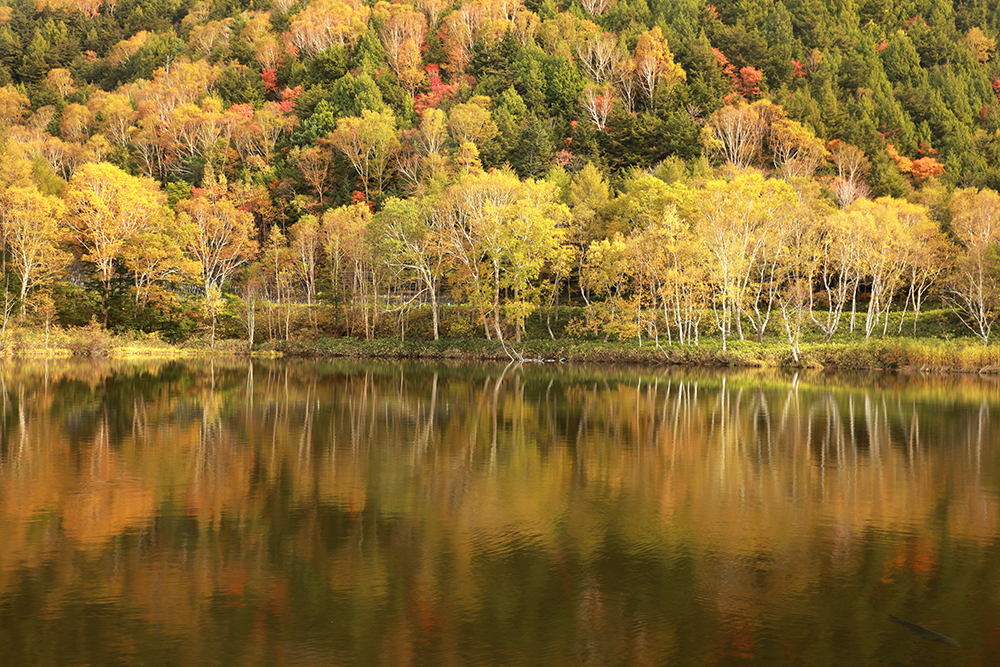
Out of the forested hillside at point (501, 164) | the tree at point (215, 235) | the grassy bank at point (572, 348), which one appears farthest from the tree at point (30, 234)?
the tree at point (215, 235)

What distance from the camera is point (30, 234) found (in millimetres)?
53594

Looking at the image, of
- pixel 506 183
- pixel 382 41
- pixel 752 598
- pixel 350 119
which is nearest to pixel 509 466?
pixel 752 598

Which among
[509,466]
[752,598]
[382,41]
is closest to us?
[752,598]

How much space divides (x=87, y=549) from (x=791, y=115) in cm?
9082

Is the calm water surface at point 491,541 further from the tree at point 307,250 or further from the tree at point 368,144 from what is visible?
the tree at point 368,144

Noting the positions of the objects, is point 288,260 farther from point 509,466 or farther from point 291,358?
point 509,466

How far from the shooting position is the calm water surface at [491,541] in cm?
757

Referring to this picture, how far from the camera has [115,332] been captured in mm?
58156

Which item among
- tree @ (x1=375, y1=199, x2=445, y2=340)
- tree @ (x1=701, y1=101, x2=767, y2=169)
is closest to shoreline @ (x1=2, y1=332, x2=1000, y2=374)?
tree @ (x1=375, y1=199, x2=445, y2=340)

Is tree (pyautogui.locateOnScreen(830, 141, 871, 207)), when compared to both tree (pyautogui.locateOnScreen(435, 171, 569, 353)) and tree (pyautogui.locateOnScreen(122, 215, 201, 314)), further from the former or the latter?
tree (pyautogui.locateOnScreen(122, 215, 201, 314))

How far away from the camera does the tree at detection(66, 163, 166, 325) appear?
56.8 meters

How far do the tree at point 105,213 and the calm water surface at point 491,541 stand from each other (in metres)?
38.2

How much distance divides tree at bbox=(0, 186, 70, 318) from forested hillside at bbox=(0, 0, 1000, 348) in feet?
0.94

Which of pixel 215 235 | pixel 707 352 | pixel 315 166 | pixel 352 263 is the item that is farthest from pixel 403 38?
pixel 707 352
